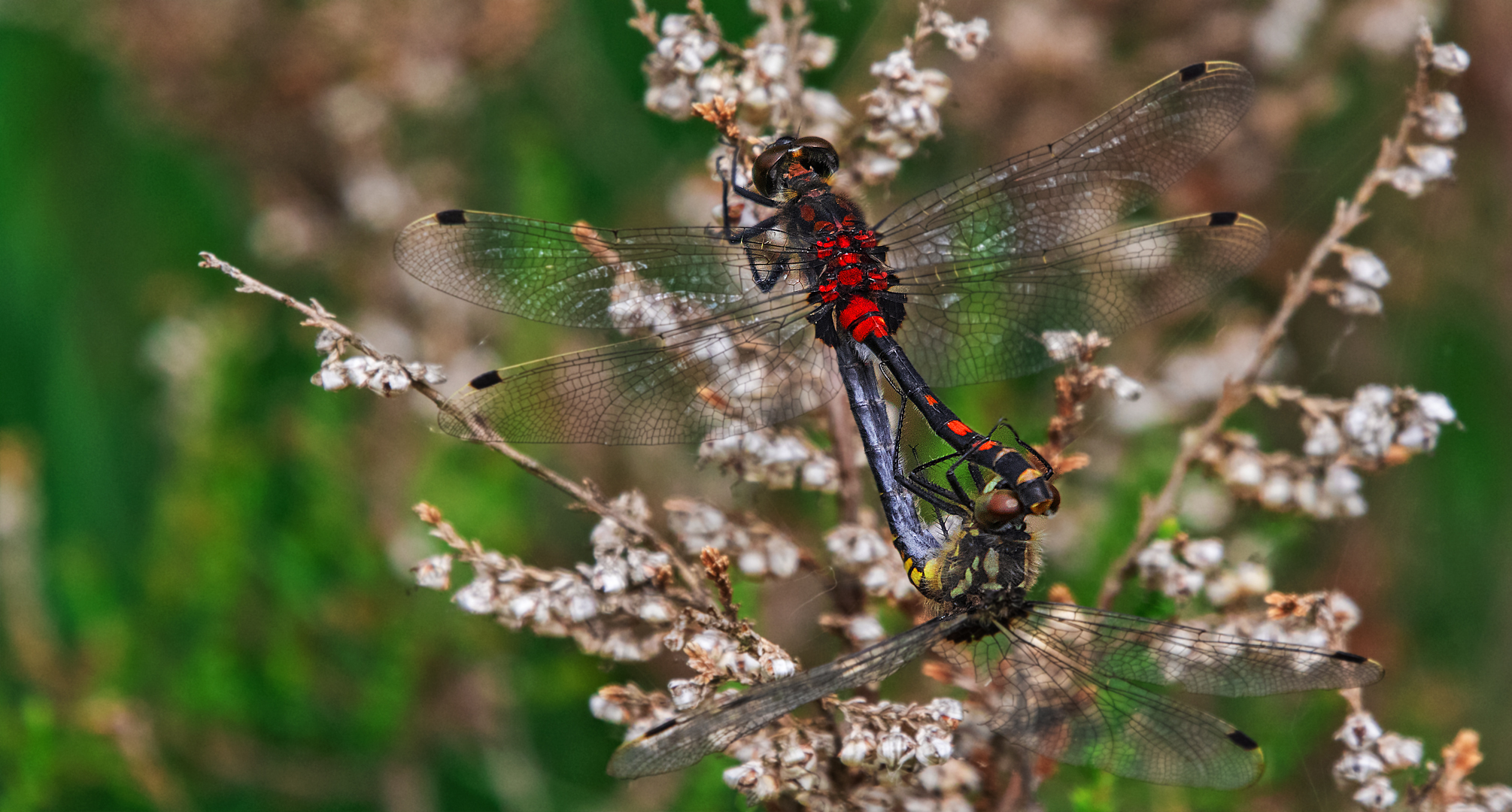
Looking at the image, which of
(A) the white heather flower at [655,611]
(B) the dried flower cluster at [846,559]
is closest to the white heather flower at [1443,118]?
(B) the dried flower cluster at [846,559]

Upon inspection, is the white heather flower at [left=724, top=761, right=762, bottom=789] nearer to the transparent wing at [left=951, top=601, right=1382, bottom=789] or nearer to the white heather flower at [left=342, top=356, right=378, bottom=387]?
the transparent wing at [left=951, top=601, right=1382, bottom=789]

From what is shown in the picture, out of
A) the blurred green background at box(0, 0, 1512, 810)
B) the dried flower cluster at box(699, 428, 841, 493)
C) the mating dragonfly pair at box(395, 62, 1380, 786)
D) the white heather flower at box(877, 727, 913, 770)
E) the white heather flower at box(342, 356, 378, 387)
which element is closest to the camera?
the white heather flower at box(877, 727, 913, 770)

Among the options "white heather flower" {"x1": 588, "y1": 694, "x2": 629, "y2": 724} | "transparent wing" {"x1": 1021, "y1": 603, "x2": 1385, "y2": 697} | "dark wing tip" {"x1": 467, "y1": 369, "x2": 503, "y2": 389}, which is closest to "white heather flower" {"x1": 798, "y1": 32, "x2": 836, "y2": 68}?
"dark wing tip" {"x1": 467, "y1": 369, "x2": 503, "y2": 389}

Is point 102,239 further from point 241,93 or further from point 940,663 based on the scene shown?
point 940,663

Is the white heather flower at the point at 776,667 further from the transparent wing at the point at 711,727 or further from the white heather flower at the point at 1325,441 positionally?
the white heather flower at the point at 1325,441

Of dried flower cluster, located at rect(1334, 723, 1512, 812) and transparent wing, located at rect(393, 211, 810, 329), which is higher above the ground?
transparent wing, located at rect(393, 211, 810, 329)

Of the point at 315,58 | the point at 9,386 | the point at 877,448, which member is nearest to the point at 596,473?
the point at 877,448
